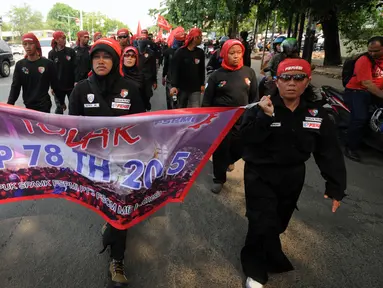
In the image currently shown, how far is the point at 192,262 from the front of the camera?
9.43 ft

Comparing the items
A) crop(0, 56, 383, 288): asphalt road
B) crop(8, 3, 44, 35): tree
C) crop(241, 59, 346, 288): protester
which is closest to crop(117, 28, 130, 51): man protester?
crop(0, 56, 383, 288): asphalt road

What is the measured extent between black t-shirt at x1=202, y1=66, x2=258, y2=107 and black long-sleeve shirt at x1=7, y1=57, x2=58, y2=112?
2278 millimetres

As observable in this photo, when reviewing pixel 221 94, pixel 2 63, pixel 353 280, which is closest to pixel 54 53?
pixel 221 94

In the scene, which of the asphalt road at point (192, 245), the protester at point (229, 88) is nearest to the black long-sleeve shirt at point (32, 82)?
the asphalt road at point (192, 245)

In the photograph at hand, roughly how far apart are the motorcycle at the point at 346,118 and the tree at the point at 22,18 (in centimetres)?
10422

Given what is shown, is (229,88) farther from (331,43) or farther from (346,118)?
(331,43)

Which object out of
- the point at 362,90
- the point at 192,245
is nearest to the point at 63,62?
the point at 192,245

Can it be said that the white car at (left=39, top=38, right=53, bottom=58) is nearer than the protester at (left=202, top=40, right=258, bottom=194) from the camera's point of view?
No

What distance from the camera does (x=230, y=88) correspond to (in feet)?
13.4

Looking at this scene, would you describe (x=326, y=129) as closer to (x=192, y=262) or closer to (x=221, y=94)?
(x=192, y=262)

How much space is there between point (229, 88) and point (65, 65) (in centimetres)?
397

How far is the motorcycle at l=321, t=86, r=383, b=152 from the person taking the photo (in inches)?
209

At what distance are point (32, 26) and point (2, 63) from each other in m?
98.0

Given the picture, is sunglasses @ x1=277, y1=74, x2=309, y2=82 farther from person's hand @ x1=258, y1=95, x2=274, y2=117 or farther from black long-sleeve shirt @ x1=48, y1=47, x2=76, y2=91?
black long-sleeve shirt @ x1=48, y1=47, x2=76, y2=91
